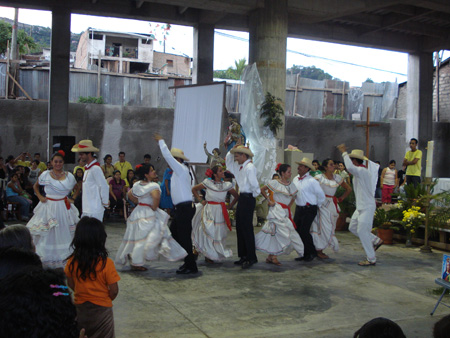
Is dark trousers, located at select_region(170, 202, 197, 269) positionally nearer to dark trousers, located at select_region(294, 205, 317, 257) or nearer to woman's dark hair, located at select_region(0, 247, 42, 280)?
dark trousers, located at select_region(294, 205, 317, 257)

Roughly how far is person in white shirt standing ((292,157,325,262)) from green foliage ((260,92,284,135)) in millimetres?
5105

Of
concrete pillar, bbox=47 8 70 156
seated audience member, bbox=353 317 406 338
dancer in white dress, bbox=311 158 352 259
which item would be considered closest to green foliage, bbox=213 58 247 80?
concrete pillar, bbox=47 8 70 156

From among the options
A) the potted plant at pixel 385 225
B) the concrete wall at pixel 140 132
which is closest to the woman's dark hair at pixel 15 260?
the potted plant at pixel 385 225

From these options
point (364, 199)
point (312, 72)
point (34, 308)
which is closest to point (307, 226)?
point (364, 199)

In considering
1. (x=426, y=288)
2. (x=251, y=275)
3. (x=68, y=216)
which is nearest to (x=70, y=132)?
(x=68, y=216)

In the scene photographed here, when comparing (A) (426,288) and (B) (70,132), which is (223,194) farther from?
(B) (70,132)

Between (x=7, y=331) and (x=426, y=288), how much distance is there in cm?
634

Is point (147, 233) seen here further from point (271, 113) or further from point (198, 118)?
point (271, 113)

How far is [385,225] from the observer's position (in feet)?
33.7

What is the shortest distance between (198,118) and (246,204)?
17.2 feet

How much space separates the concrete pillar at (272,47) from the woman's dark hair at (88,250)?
1031 centimetres

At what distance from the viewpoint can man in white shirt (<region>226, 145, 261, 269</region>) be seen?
25.6ft

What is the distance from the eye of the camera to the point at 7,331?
4.93ft

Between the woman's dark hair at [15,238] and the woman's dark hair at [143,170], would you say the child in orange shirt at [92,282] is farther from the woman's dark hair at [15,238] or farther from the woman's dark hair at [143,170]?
the woman's dark hair at [143,170]
